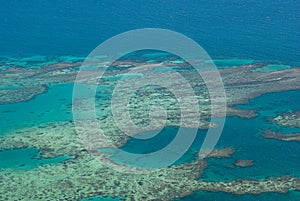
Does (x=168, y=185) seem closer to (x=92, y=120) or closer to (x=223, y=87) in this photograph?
(x=92, y=120)

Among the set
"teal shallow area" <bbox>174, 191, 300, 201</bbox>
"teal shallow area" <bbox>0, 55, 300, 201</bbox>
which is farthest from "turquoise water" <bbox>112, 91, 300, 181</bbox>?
"teal shallow area" <bbox>174, 191, 300, 201</bbox>

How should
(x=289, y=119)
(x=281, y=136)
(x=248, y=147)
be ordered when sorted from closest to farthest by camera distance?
(x=248, y=147)
(x=281, y=136)
(x=289, y=119)

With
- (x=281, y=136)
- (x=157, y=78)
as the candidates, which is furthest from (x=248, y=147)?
(x=157, y=78)

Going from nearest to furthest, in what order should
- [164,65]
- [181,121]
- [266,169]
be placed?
[266,169], [181,121], [164,65]

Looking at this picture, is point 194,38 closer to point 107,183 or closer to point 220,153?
point 220,153

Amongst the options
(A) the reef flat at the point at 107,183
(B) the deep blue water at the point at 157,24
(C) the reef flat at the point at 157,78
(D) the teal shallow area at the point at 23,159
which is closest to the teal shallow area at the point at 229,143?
(D) the teal shallow area at the point at 23,159

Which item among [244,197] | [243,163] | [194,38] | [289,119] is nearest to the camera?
[244,197]

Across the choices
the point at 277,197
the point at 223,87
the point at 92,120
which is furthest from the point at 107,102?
the point at 277,197
